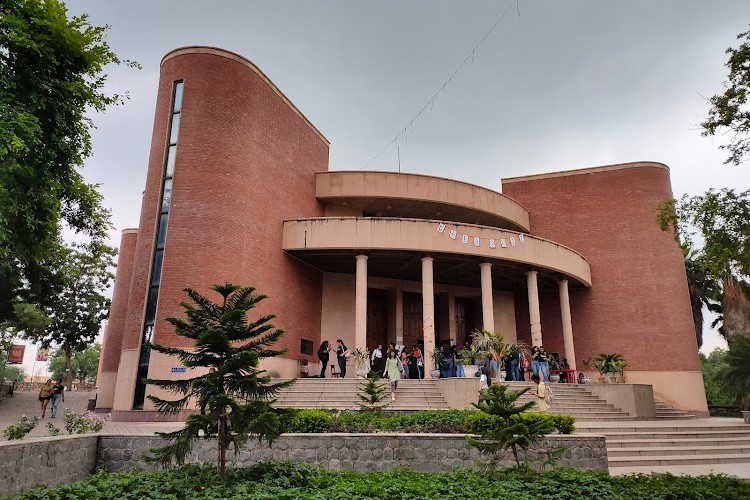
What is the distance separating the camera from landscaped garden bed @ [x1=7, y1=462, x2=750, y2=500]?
6.91 m

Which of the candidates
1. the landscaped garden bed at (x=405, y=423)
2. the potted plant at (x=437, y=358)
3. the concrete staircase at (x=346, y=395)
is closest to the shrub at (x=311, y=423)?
the landscaped garden bed at (x=405, y=423)

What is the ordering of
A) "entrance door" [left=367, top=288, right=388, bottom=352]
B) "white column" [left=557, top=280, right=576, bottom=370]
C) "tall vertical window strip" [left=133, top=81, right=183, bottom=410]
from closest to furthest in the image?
"tall vertical window strip" [left=133, top=81, right=183, bottom=410]
"white column" [left=557, top=280, right=576, bottom=370]
"entrance door" [left=367, top=288, right=388, bottom=352]

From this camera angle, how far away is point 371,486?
7.70 meters

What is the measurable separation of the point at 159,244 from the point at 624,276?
22.3 meters

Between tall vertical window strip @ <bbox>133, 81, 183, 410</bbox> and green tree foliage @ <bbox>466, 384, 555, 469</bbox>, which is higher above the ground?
tall vertical window strip @ <bbox>133, 81, 183, 410</bbox>

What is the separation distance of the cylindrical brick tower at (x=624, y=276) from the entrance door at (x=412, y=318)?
6009 mm

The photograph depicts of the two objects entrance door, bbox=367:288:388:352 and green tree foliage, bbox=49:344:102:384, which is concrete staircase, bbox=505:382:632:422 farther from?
green tree foliage, bbox=49:344:102:384

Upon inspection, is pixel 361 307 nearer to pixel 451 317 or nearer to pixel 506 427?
pixel 451 317

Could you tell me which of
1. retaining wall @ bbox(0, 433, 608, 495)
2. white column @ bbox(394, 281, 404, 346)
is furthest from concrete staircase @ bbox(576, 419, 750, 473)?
white column @ bbox(394, 281, 404, 346)

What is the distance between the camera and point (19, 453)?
7320 mm

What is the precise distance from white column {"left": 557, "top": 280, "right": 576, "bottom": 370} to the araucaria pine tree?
20761mm

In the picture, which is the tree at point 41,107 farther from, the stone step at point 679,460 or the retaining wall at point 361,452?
the stone step at point 679,460

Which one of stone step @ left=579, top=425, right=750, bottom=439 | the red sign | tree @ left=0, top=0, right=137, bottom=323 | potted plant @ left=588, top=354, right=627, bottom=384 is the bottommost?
stone step @ left=579, top=425, right=750, bottom=439

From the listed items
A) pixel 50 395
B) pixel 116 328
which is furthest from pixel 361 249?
pixel 116 328
